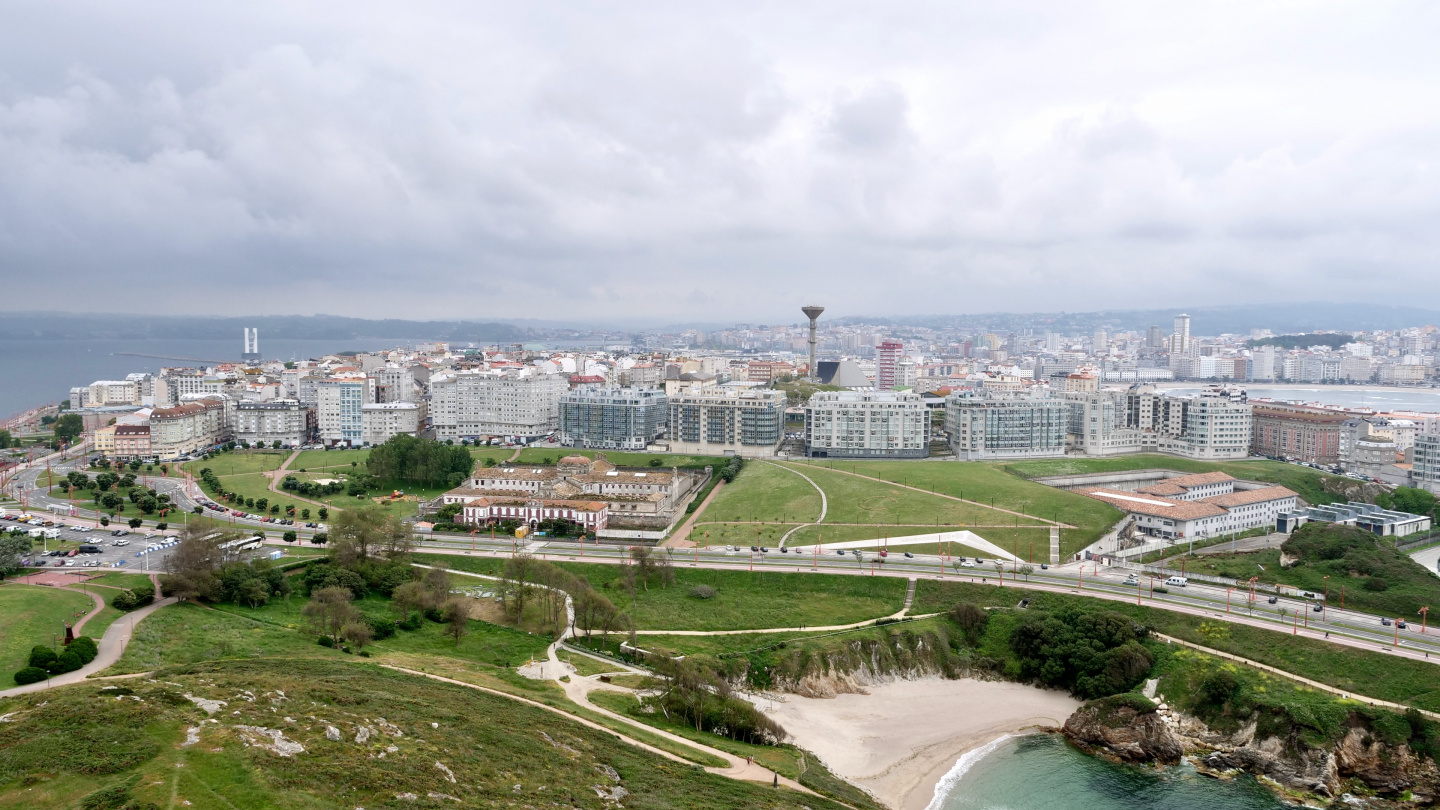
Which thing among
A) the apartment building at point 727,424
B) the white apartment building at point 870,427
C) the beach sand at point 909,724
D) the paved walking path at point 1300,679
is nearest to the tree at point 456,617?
Answer: the beach sand at point 909,724

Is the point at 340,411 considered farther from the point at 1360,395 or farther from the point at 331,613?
the point at 1360,395

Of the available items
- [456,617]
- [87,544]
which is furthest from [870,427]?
[87,544]

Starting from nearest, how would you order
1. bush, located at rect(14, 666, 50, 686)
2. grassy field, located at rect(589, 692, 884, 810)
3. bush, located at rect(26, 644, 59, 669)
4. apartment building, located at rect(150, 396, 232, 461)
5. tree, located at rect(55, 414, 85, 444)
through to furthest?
1. bush, located at rect(14, 666, 50, 686)
2. grassy field, located at rect(589, 692, 884, 810)
3. bush, located at rect(26, 644, 59, 669)
4. apartment building, located at rect(150, 396, 232, 461)
5. tree, located at rect(55, 414, 85, 444)

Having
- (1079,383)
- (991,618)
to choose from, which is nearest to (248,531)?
(991,618)

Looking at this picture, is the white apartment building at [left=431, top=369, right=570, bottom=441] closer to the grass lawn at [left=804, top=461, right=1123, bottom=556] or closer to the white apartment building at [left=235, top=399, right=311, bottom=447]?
the white apartment building at [left=235, top=399, right=311, bottom=447]

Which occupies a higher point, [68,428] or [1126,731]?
[68,428]

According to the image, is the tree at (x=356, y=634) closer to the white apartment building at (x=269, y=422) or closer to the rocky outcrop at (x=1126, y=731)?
the rocky outcrop at (x=1126, y=731)

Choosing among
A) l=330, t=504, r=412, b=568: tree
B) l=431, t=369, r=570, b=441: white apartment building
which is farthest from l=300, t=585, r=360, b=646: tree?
l=431, t=369, r=570, b=441: white apartment building
